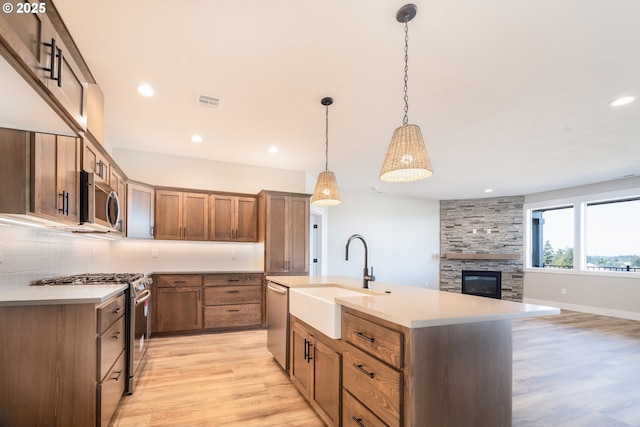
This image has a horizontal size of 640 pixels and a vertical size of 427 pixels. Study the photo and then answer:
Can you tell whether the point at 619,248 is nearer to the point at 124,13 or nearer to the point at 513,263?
the point at 513,263

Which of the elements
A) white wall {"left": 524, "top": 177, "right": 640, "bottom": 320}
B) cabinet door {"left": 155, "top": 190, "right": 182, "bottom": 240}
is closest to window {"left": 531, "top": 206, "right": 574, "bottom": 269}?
white wall {"left": 524, "top": 177, "right": 640, "bottom": 320}

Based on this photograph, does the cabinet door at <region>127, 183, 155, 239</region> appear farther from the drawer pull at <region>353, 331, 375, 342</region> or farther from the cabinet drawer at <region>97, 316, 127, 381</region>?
the drawer pull at <region>353, 331, 375, 342</region>

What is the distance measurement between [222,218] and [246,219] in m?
0.36

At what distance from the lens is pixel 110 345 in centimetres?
209

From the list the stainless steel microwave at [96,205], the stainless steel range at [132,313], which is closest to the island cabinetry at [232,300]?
the stainless steel range at [132,313]

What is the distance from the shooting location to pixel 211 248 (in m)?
5.02

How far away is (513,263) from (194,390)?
24.4 feet

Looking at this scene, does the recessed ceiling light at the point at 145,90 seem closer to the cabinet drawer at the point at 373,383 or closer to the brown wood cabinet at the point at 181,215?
the brown wood cabinet at the point at 181,215

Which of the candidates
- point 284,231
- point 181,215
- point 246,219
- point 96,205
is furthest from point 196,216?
point 96,205

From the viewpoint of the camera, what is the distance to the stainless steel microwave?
7.79 feet

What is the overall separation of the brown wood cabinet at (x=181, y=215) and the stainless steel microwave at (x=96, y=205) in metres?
1.47

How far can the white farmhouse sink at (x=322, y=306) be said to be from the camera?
1928 millimetres

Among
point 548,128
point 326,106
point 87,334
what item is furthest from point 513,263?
point 87,334

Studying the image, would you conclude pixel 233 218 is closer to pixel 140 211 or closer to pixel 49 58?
pixel 140 211
